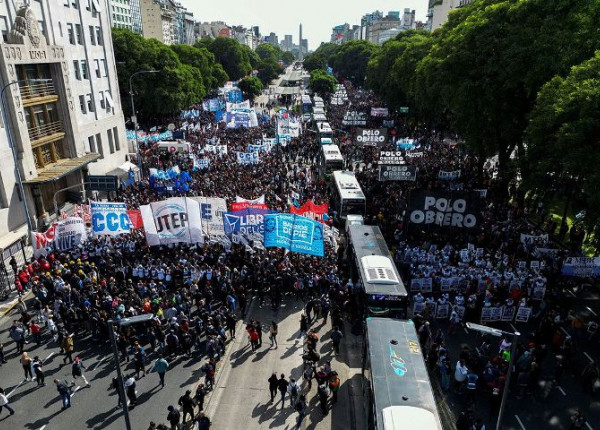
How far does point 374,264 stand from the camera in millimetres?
19719

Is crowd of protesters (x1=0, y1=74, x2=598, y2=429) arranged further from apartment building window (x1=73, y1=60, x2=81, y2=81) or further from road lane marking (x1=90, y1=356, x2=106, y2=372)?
apartment building window (x1=73, y1=60, x2=81, y2=81)

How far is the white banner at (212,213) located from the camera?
23.5 meters

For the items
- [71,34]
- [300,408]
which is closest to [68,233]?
[300,408]

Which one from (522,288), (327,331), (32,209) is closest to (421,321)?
(327,331)

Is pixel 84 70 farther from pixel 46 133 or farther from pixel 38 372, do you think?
pixel 38 372

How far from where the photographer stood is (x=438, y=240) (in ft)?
85.3

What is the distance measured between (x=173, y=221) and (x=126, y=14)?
142 meters

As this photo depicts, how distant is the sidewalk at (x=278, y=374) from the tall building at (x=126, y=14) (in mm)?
125591

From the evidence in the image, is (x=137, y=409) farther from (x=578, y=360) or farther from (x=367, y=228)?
(x=578, y=360)

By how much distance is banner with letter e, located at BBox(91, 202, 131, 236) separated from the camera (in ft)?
75.5

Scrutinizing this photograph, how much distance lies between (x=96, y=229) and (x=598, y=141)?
77.2ft

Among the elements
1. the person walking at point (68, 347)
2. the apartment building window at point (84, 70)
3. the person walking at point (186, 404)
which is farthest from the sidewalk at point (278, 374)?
the apartment building window at point (84, 70)

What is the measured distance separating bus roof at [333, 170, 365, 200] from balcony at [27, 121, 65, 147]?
21.8 metres

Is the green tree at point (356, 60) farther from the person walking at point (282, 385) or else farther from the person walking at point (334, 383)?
the person walking at point (282, 385)
